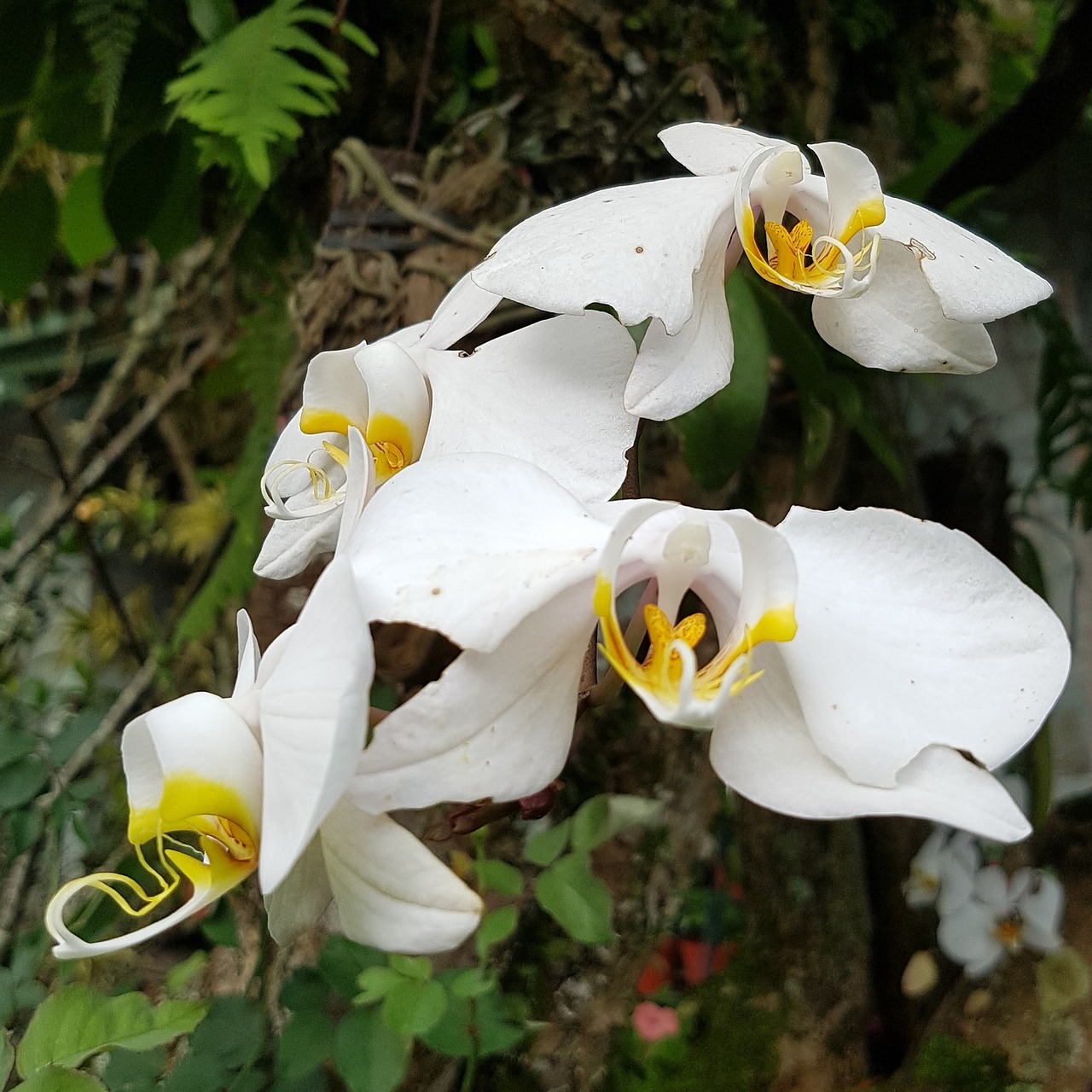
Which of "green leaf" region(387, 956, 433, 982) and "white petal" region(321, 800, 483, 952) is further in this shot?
"green leaf" region(387, 956, 433, 982)

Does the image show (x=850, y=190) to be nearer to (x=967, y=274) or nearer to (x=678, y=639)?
(x=967, y=274)

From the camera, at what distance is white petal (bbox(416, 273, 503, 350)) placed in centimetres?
39

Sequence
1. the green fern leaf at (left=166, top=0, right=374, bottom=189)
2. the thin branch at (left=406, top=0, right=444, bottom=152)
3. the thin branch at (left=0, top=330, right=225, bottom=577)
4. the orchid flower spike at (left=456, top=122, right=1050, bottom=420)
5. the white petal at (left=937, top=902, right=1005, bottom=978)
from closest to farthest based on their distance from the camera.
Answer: the orchid flower spike at (left=456, top=122, right=1050, bottom=420) → the green fern leaf at (left=166, top=0, right=374, bottom=189) → the thin branch at (left=406, top=0, right=444, bottom=152) → the white petal at (left=937, top=902, right=1005, bottom=978) → the thin branch at (left=0, top=330, right=225, bottom=577)

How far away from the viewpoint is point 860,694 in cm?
29

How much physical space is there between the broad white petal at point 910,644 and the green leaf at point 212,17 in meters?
0.72

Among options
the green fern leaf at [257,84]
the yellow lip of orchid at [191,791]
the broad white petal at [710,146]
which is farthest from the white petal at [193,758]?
the green fern leaf at [257,84]

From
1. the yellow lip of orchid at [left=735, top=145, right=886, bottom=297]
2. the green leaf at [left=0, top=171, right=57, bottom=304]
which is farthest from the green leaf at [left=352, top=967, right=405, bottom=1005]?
the green leaf at [left=0, top=171, right=57, bottom=304]

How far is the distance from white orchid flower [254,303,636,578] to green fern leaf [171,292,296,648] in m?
0.44

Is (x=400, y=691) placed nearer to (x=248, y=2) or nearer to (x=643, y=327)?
(x=643, y=327)

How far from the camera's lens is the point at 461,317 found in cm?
40

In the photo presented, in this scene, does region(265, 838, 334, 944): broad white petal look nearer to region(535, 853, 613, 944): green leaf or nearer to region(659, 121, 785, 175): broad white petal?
region(535, 853, 613, 944): green leaf

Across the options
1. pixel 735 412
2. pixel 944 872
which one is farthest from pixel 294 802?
pixel 944 872

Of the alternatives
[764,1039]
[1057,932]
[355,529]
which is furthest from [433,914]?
[1057,932]

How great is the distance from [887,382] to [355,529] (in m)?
1.05
